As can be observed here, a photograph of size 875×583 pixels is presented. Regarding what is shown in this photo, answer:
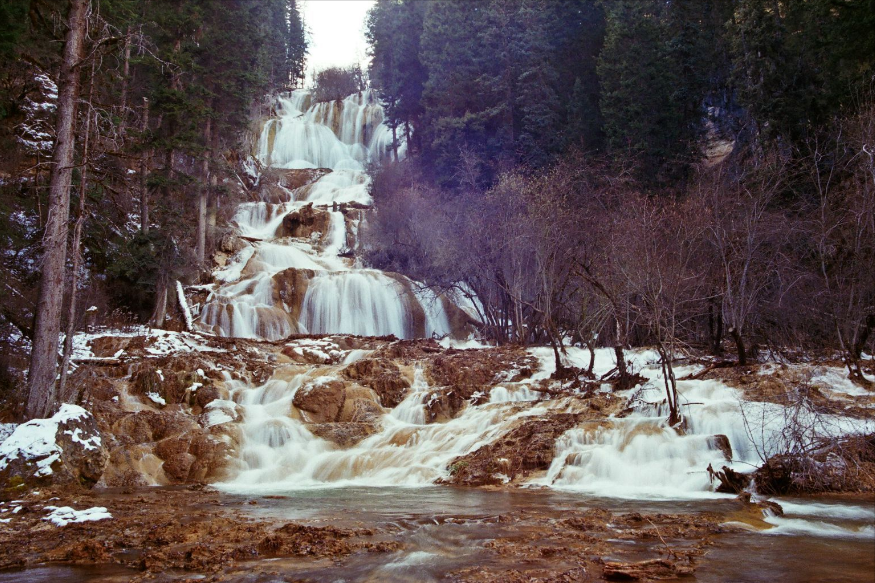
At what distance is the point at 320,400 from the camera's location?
50.5ft

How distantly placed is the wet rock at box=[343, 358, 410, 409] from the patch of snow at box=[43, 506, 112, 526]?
835 cm

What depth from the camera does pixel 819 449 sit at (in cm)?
959

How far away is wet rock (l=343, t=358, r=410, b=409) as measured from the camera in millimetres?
16094

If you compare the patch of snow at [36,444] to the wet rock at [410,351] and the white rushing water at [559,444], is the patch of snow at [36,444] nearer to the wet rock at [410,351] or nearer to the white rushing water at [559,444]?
the white rushing water at [559,444]

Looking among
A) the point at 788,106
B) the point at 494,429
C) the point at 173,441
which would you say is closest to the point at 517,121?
the point at 788,106

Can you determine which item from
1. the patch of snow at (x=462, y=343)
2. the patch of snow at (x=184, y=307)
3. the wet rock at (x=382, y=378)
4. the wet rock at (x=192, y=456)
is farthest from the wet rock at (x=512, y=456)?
the patch of snow at (x=184, y=307)

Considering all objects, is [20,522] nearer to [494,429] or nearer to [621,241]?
[494,429]

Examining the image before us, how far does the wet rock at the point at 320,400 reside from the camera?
15227 millimetres

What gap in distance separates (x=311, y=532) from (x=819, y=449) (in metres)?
7.54

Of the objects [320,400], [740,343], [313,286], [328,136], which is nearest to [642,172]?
[740,343]

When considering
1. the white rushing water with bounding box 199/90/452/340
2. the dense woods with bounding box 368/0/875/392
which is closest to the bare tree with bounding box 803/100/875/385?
the dense woods with bounding box 368/0/875/392

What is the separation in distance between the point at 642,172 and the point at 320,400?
66.1ft

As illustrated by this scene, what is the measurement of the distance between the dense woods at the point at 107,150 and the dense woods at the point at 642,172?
9970 mm

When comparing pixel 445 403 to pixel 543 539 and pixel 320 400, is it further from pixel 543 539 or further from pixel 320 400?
pixel 543 539
